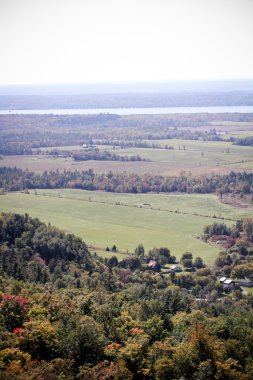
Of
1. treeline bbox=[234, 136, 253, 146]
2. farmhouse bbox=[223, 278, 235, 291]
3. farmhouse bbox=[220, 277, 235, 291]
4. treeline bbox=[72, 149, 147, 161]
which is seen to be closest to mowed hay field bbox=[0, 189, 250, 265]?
farmhouse bbox=[220, 277, 235, 291]

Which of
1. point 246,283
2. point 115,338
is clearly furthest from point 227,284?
point 115,338

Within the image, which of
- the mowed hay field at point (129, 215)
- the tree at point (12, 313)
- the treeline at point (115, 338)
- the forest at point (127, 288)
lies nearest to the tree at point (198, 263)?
the forest at point (127, 288)

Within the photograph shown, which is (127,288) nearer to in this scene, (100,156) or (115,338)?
(115,338)

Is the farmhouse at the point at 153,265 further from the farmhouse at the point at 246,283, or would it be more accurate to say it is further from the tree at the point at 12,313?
the tree at the point at 12,313

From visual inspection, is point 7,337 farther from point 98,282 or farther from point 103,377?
point 98,282

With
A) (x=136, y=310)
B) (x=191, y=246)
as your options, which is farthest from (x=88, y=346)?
(x=191, y=246)

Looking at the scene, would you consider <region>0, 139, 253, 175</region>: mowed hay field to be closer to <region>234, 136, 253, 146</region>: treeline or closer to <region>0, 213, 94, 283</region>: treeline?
<region>234, 136, 253, 146</region>: treeline
